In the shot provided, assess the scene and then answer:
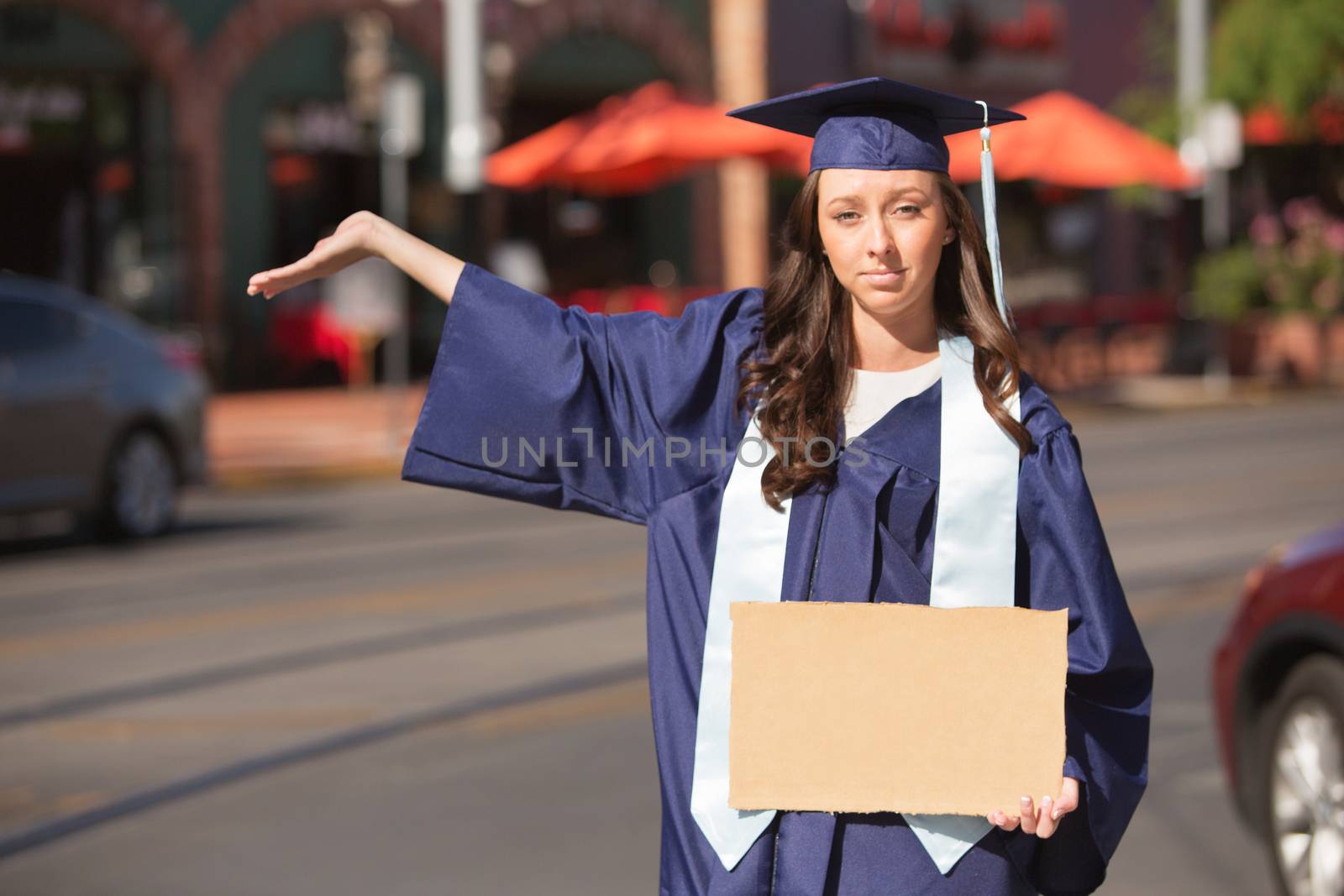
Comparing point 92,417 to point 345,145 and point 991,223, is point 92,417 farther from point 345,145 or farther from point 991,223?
point 345,145

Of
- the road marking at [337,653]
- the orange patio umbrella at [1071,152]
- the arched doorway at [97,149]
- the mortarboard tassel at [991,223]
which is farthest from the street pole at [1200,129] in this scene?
the mortarboard tassel at [991,223]

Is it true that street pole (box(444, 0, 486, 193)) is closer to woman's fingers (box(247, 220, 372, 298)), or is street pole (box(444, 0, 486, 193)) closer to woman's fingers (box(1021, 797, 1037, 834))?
woman's fingers (box(247, 220, 372, 298))

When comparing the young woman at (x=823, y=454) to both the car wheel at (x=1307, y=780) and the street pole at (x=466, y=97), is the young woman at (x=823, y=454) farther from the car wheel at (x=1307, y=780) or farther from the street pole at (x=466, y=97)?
the street pole at (x=466, y=97)

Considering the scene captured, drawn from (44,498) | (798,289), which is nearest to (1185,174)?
(44,498)

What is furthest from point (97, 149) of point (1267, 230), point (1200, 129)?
point (1267, 230)

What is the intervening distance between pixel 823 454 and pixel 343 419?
Answer: 18.3m

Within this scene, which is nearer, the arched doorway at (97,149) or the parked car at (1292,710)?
the parked car at (1292,710)

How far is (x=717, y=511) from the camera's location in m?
2.85

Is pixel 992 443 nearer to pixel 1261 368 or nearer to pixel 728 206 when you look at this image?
pixel 1261 368

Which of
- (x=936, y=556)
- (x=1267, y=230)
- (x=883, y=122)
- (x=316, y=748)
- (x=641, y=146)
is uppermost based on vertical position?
(x=641, y=146)

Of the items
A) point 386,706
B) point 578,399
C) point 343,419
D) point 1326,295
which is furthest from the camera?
point 1326,295

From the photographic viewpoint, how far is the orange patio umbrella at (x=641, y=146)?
67.9ft

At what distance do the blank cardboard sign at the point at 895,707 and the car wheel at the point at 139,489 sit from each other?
35.2ft

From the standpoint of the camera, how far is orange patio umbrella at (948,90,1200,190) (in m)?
21.0
